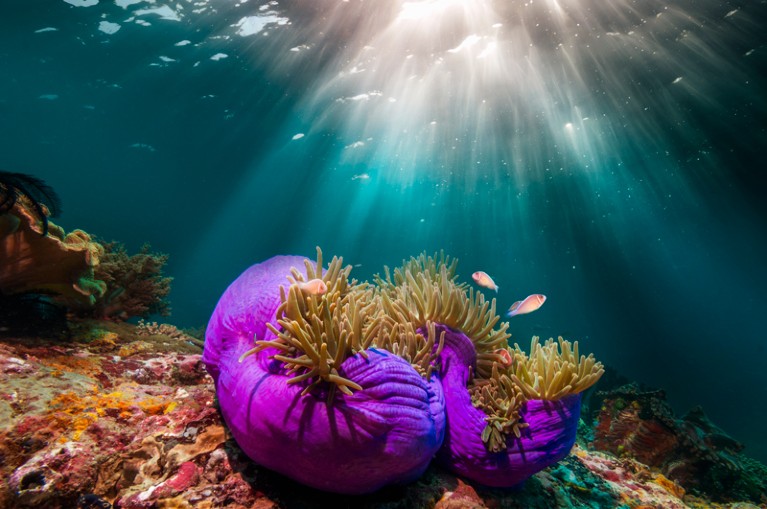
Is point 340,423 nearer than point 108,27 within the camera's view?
Yes

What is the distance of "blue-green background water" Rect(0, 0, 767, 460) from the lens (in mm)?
9977

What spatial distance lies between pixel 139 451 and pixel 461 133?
1634 centimetres

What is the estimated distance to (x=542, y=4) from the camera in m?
8.64

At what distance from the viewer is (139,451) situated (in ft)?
5.84

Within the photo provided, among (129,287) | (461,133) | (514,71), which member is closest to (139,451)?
(129,287)

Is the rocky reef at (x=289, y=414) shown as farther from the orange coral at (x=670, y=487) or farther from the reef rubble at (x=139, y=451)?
the orange coral at (x=670, y=487)

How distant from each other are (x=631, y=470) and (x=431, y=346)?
10.7ft

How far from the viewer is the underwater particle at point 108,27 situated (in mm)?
11969

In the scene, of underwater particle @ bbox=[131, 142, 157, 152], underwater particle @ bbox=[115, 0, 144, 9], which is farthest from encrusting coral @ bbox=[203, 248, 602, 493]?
underwater particle @ bbox=[131, 142, 157, 152]

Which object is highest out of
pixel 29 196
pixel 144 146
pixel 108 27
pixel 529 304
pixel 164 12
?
pixel 164 12

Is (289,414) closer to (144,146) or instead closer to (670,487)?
(670,487)

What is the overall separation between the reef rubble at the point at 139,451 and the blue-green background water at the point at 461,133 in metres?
10.5

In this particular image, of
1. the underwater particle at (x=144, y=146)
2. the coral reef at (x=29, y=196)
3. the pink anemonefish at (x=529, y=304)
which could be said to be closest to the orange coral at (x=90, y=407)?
the coral reef at (x=29, y=196)

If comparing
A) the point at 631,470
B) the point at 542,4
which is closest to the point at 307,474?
the point at 631,470
